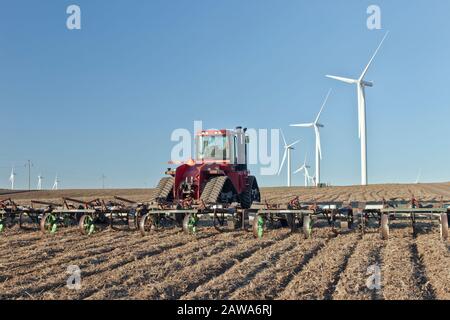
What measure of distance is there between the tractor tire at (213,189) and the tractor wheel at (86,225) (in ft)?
9.14

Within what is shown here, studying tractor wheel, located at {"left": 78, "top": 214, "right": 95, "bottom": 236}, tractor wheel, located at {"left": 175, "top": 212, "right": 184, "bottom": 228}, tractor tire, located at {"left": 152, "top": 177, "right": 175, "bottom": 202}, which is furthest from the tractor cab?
tractor wheel, located at {"left": 78, "top": 214, "right": 95, "bottom": 236}

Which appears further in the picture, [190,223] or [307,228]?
[190,223]

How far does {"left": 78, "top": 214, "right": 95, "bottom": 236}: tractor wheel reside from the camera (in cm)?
1265

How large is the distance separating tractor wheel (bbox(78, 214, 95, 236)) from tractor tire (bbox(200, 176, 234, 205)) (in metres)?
2.79

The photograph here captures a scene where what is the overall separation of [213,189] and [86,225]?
3.24 meters

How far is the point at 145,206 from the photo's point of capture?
1346cm

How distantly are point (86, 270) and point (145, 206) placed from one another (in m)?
5.81

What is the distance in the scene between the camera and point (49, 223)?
13.4 m
